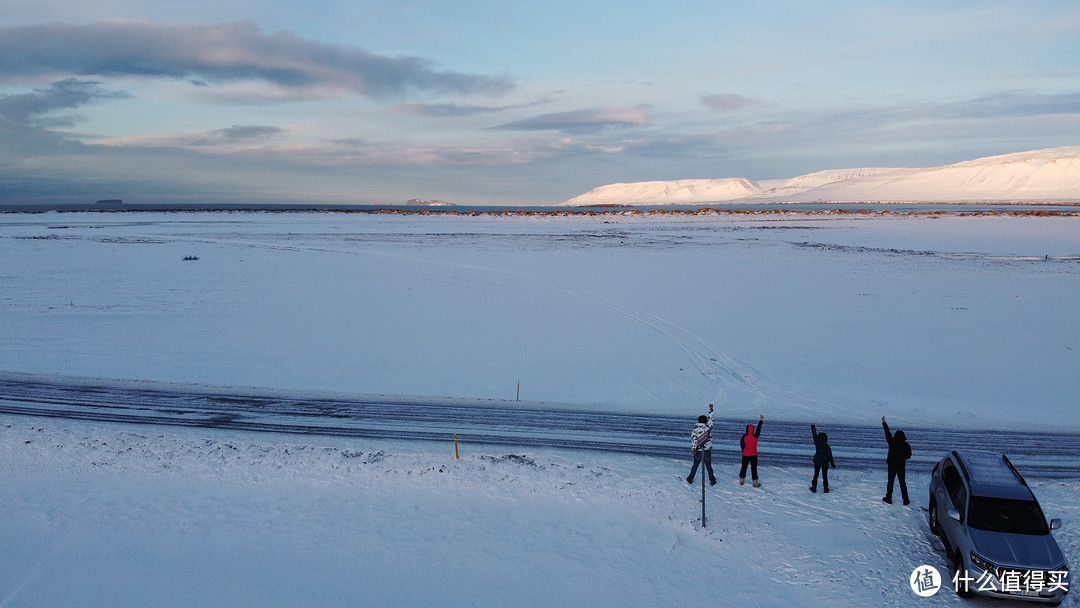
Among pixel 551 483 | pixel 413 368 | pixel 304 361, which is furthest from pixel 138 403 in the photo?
pixel 551 483

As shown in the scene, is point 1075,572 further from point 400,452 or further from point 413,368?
point 413,368

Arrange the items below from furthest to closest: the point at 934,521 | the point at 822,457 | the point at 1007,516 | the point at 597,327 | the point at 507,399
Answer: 1. the point at 597,327
2. the point at 507,399
3. the point at 822,457
4. the point at 934,521
5. the point at 1007,516

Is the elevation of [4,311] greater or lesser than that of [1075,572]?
greater

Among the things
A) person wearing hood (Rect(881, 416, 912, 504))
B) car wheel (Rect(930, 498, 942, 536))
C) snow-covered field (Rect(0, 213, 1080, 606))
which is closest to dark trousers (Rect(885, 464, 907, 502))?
person wearing hood (Rect(881, 416, 912, 504))

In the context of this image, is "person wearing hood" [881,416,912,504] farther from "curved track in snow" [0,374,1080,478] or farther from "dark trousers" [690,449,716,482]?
"dark trousers" [690,449,716,482]

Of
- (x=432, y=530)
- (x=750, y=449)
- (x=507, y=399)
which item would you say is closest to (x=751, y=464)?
(x=750, y=449)

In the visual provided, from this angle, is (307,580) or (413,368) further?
(413,368)

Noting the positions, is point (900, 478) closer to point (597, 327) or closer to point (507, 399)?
point (507, 399)
